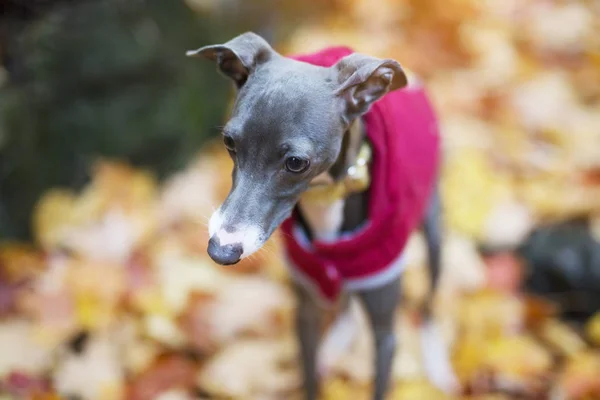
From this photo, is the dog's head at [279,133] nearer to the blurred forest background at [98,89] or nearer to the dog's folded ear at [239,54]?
the dog's folded ear at [239,54]

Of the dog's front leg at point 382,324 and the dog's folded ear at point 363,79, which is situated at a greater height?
the dog's folded ear at point 363,79

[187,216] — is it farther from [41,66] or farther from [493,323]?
[493,323]

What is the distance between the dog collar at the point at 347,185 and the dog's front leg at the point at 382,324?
8.8 inches

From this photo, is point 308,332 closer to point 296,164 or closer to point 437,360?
point 437,360

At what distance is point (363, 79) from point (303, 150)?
0.13 m

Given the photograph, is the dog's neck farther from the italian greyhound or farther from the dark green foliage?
the dark green foliage

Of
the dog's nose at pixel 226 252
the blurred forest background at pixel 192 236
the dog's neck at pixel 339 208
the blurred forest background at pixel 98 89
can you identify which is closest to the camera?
the dog's nose at pixel 226 252

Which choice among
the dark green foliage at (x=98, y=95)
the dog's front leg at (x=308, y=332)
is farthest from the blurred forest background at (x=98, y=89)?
the dog's front leg at (x=308, y=332)

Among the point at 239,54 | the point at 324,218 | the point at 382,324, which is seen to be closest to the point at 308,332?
the point at 382,324

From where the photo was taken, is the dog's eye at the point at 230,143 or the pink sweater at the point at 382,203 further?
the pink sweater at the point at 382,203

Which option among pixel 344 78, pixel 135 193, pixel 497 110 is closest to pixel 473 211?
pixel 497 110

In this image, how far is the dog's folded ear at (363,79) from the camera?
3.15 ft

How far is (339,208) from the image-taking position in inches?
46.3

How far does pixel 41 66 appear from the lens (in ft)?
5.82
